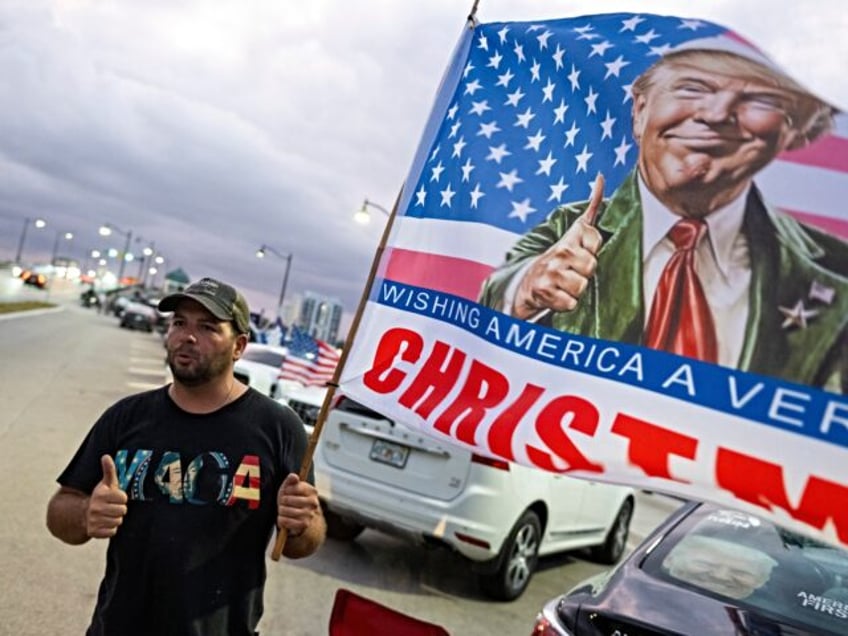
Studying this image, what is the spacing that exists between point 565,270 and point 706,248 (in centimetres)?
45

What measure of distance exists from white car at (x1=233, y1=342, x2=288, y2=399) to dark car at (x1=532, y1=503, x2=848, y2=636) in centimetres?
798

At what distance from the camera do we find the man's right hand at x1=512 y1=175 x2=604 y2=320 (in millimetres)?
2426

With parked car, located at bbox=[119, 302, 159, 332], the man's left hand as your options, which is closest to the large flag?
the man's left hand

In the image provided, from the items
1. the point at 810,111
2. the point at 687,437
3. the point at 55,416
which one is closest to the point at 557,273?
the point at 687,437

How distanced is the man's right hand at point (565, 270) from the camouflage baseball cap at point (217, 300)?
3.27 ft

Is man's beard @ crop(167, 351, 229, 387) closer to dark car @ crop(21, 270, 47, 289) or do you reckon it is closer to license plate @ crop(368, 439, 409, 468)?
license plate @ crop(368, 439, 409, 468)

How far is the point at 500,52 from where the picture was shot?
2932mm

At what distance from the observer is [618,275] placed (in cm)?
235

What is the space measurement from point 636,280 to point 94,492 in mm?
1794

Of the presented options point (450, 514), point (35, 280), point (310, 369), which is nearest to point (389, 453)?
point (450, 514)

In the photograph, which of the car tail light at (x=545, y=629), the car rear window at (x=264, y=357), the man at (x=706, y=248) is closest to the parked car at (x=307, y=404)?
the car rear window at (x=264, y=357)

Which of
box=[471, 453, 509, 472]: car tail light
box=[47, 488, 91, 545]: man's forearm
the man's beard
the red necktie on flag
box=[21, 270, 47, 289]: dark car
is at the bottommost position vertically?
box=[21, 270, 47, 289]: dark car

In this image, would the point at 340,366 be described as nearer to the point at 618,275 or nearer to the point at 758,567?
the point at 618,275

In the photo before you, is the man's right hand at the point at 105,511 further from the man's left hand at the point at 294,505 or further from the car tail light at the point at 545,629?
the car tail light at the point at 545,629
